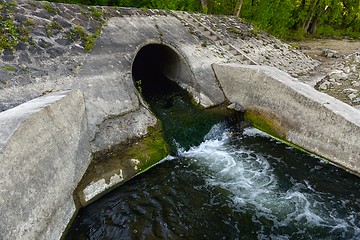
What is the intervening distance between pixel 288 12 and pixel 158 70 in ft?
57.8

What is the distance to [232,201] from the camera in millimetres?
7949

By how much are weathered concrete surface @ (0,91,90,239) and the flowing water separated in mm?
875

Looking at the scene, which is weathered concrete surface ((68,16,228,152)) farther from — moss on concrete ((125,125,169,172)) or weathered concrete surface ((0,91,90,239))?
weathered concrete surface ((0,91,90,239))

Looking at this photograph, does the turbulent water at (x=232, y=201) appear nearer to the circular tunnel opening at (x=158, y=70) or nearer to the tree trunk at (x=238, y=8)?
the circular tunnel opening at (x=158, y=70)

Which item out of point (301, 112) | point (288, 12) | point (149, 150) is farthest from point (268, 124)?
point (288, 12)

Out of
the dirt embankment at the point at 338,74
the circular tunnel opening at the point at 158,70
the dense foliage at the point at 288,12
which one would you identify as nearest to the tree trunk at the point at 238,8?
the dense foliage at the point at 288,12

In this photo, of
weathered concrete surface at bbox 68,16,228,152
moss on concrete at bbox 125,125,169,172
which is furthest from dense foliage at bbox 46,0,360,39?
moss on concrete at bbox 125,125,169,172

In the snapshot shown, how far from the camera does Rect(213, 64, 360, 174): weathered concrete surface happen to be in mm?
9125

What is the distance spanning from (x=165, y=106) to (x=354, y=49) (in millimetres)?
23874

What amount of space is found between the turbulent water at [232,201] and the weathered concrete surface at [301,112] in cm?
51

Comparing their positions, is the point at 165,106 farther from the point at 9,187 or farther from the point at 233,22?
the point at 233,22

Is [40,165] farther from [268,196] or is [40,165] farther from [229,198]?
[268,196]

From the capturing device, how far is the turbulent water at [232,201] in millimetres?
6969

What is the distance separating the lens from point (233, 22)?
65.6ft
